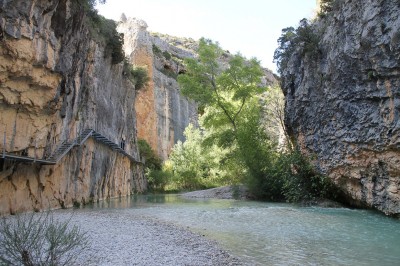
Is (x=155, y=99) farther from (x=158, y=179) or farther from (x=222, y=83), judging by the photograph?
(x=222, y=83)

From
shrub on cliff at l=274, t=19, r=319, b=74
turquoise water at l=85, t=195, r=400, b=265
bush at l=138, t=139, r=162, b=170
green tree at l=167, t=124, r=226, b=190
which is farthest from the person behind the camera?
bush at l=138, t=139, r=162, b=170

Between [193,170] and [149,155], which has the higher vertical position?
[149,155]

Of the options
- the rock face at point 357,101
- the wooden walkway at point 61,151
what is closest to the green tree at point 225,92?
the rock face at point 357,101

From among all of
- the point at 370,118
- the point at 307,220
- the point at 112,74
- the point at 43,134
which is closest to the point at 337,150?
the point at 370,118

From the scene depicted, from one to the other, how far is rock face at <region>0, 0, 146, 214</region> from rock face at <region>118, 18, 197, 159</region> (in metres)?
28.2

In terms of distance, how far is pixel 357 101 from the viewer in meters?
15.6

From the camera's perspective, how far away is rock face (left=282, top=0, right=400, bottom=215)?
1358cm

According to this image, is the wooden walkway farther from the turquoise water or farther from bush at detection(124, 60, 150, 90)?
bush at detection(124, 60, 150, 90)

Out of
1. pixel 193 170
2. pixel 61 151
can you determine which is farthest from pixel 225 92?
pixel 61 151

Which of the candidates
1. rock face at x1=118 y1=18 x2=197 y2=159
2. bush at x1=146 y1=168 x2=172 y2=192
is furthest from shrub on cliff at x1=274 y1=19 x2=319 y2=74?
rock face at x1=118 y1=18 x2=197 y2=159

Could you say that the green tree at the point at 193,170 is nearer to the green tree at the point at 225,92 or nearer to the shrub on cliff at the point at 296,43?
Answer: the green tree at the point at 225,92

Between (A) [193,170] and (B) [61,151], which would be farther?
(A) [193,170]

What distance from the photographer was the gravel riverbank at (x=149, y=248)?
631 centimetres

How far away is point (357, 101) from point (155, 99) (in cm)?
4038
